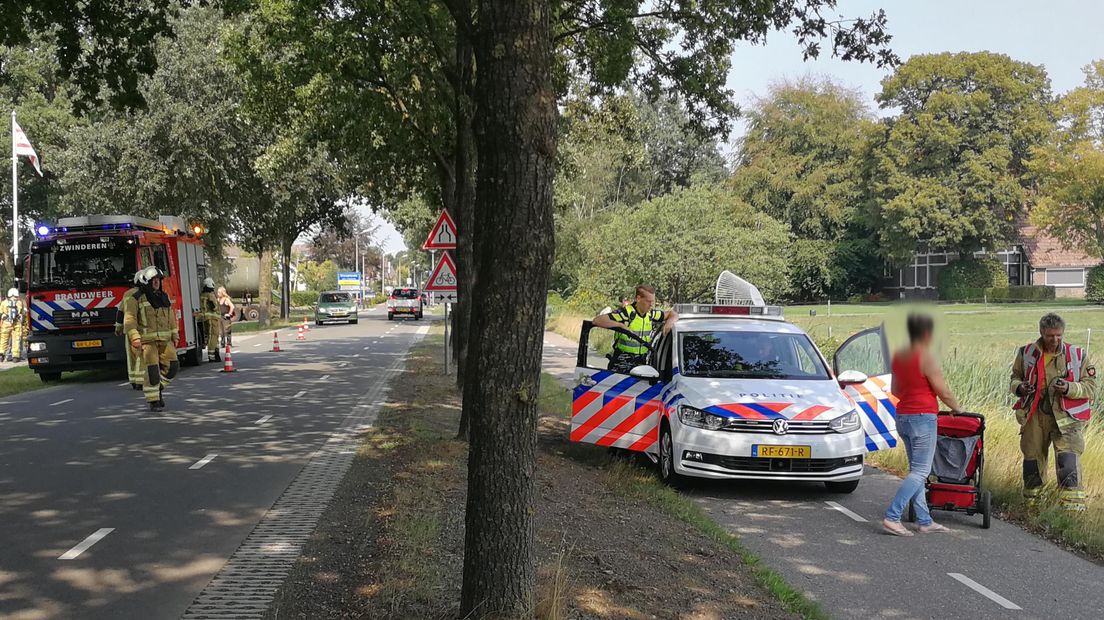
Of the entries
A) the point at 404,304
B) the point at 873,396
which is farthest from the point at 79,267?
the point at 404,304

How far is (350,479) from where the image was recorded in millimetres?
8359

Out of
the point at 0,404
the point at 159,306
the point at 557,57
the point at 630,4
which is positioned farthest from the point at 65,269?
the point at 630,4

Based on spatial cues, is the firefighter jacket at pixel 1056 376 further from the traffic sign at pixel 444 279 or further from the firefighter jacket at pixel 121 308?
the firefighter jacket at pixel 121 308

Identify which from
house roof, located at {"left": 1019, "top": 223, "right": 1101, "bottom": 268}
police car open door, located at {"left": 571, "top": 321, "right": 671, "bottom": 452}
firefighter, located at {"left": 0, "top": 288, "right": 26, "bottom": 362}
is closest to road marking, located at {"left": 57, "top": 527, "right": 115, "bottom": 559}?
police car open door, located at {"left": 571, "top": 321, "right": 671, "bottom": 452}

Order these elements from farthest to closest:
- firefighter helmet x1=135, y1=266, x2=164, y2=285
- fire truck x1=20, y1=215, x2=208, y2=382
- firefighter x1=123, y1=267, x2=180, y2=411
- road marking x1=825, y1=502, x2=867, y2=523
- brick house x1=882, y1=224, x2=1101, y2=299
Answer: brick house x1=882, y1=224, x2=1101, y2=299 < fire truck x1=20, y1=215, x2=208, y2=382 < firefighter helmet x1=135, y1=266, x2=164, y2=285 < firefighter x1=123, y1=267, x2=180, y2=411 < road marking x1=825, y1=502, x2=867, y2=523

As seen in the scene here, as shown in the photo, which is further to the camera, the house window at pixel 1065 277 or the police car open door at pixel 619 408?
the house window at pixel 1065 277

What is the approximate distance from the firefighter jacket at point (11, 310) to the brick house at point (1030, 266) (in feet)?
170

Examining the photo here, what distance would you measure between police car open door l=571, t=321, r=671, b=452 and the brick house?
56280 mm

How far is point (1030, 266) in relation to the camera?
6844cm

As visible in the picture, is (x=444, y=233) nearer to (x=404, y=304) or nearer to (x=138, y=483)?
(x=138, y=483)

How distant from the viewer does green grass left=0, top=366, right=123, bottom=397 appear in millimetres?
17311

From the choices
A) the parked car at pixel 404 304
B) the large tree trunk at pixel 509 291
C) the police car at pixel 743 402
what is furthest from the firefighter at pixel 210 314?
the parked car at pixel 404 304

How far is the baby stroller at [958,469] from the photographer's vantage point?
24.1 ft

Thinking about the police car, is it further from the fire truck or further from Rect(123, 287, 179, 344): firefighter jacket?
the fire truck
